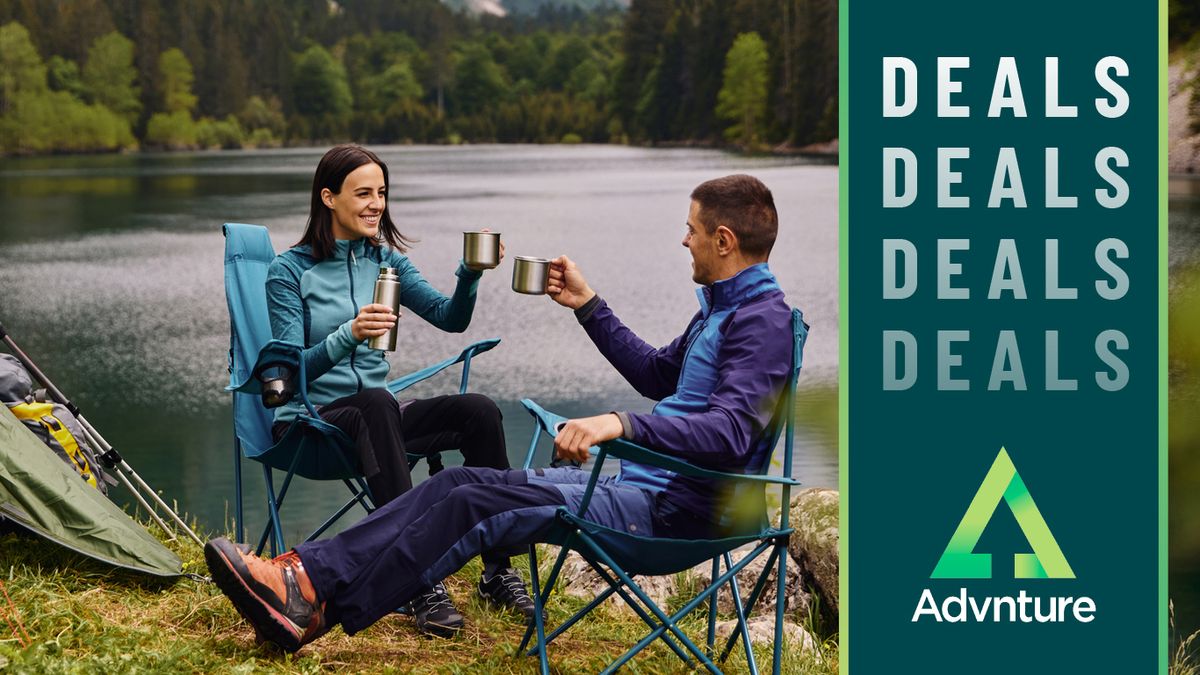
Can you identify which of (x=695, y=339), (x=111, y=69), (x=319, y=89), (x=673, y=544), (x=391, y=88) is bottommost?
(x=673, y=544)

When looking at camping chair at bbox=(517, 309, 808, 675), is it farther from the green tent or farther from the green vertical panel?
the green tent

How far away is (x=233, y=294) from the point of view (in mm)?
3332

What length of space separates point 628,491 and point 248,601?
2.28ft

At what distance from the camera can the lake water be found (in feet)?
38.3

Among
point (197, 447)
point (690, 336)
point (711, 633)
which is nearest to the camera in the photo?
point (690, 336)

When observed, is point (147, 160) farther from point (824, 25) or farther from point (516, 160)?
point (824, 25)

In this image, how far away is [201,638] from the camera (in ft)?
8.97

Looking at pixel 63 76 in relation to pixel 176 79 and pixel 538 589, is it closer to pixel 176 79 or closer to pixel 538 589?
pixel 176 79

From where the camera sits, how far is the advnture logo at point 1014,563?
8.13 feet

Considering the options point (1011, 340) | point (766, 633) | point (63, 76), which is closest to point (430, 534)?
point (1011, 340)

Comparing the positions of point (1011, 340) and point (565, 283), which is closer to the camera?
point (1011, 340)

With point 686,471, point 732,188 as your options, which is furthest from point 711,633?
point 732,188

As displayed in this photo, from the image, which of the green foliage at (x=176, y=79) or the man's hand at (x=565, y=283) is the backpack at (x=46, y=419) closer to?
the man's hand at (x=565, y=283)

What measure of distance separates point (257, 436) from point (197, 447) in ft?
28.5
